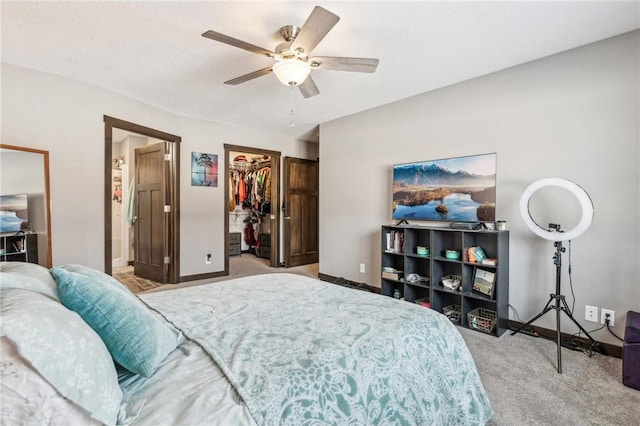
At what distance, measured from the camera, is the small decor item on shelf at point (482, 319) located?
2840 mm

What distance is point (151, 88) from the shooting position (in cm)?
339

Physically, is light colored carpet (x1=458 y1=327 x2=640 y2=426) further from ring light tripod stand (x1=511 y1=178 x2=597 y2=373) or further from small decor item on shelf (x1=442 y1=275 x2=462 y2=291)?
small decor item on shelf (x1=442 y1=275 x2=462 y2=291)

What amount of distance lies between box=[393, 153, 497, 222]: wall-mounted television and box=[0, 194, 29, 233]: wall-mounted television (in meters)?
3.75

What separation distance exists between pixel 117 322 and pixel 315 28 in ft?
5.86

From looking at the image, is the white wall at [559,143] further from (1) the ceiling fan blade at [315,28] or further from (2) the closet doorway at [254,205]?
(2) the closet doorway at [254,205]

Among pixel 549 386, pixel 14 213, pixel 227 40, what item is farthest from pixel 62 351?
pixel 14 213

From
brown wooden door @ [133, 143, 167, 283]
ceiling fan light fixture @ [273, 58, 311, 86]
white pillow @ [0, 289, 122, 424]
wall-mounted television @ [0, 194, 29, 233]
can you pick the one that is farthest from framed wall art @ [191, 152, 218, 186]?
white pillow @ [0, 289, 122, 424]

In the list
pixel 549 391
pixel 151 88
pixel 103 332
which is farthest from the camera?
pixel 151 88

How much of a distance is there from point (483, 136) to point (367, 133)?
153 centimetres

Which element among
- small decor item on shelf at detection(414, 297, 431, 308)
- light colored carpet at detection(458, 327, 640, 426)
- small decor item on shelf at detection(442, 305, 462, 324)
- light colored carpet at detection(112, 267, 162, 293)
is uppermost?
small decor item on shelf at detection(414, 297, 431, 308)

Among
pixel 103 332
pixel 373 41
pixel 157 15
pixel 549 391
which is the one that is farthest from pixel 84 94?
pixel 549 391

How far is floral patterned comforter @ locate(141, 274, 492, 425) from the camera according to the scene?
39.0 inches

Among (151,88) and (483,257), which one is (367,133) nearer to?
(483,257)

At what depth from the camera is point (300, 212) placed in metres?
5.85
